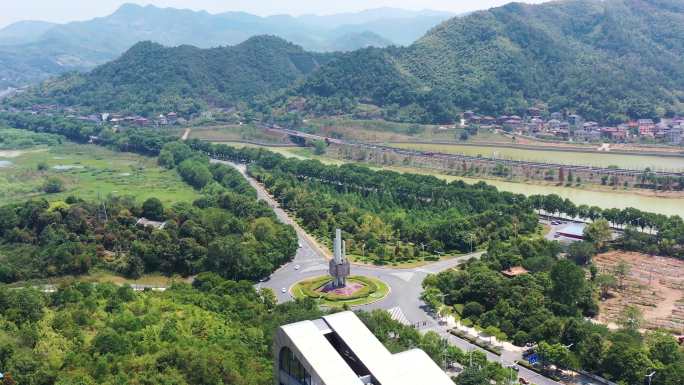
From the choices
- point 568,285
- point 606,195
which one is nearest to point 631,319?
point 568,285

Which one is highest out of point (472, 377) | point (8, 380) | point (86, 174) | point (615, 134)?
point (615, 134)

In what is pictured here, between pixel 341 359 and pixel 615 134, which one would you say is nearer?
pixel 341 359

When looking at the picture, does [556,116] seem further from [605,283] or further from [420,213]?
[605,283]

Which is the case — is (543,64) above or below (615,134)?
Answer: above

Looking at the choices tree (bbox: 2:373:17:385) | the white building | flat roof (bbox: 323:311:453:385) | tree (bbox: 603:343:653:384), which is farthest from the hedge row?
flat roof (bbox: 323:311:453:385)

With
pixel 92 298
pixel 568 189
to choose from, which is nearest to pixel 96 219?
pixel 92 298

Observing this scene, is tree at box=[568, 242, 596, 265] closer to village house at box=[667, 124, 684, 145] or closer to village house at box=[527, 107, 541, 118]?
village house at box=[667, 124, 684, 145]

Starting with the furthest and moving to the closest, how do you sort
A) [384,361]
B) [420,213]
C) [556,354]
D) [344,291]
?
1. [420,213]
2. [344,291]
3. [556,354]
4. [384,361]
